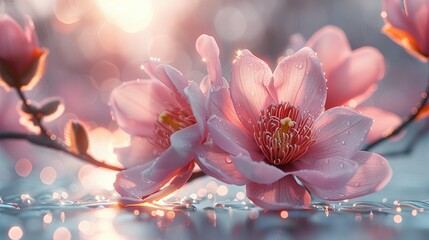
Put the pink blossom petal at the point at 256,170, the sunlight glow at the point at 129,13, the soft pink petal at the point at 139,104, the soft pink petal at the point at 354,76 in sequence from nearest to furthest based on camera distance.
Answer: the pink blossom petal at the point at 256,170 → the soft pink petal at the point at 139,104 → the soft pink petal at the point at 354,76 → the sunlight glow at the point at 129,13

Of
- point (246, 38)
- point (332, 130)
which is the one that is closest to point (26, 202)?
point (332, 130)

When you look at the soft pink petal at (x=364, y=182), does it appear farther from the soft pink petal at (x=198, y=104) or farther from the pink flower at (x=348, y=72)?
the pink flower at (x=348, y=72)

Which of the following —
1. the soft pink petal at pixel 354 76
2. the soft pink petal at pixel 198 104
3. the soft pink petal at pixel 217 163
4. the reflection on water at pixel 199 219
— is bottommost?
the reflection on water at pixel 199 219

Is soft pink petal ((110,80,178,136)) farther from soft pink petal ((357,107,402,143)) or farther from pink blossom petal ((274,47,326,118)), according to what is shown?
soft pink petal ((357,107,402,143))

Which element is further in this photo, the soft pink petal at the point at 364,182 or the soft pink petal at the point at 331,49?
the soft pink petal at the point at 331,49

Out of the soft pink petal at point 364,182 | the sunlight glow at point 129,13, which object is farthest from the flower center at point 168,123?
the sunlight glow at point 129,13

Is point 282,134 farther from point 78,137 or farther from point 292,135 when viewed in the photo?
point 78,137

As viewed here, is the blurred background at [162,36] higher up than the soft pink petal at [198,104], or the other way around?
the blurred background at [162,36]

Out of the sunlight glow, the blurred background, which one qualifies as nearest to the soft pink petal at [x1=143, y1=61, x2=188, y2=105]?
the blurred background

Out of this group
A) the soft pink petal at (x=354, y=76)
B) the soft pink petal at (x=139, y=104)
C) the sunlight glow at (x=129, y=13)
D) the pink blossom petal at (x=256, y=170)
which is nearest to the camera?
the pink blossom petal at (x=256, y=170)
